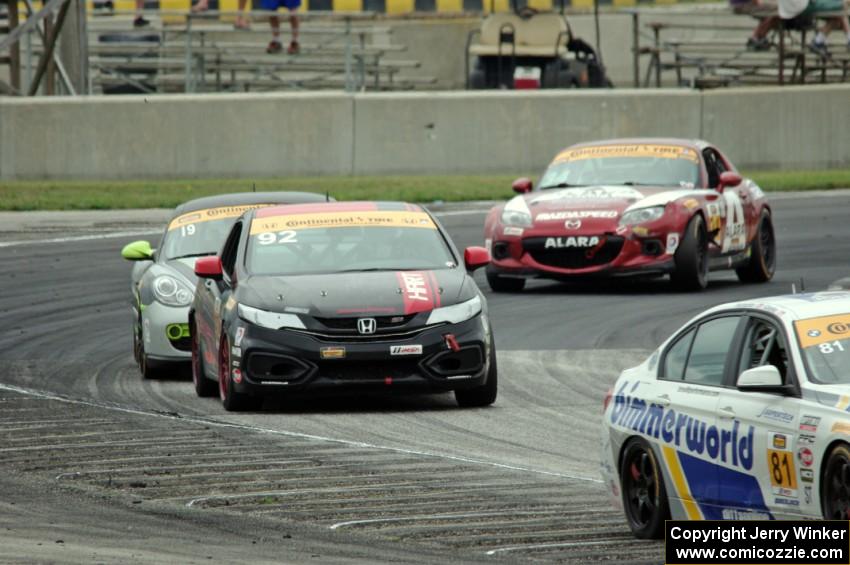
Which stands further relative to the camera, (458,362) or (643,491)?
(458,362)

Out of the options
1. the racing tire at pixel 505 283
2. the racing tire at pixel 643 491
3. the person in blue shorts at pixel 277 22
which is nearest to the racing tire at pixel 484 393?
the racing tire at pixel 643 491

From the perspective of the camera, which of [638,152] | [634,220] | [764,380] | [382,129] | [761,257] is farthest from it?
[382,129]

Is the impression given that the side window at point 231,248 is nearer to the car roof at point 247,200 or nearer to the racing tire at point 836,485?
the car roof at point 247,200

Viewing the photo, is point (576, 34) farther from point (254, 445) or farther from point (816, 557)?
point (816, 557)

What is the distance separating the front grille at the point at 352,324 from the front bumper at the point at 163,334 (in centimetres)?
247

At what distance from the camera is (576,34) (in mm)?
44625

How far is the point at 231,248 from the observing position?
1389cm

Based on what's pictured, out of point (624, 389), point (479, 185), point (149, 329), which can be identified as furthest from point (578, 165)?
point (624, 389)

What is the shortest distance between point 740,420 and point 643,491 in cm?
86

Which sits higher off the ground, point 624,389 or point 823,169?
point 624,389

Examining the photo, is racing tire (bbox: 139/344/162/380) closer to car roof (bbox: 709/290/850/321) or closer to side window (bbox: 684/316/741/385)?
side window (bbox: 684/316/741/385)

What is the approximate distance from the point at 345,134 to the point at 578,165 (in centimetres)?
963

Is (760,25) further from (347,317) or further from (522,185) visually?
(347,317)

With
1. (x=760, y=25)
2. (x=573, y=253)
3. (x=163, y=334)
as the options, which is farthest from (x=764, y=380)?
(x=760, y=25)
